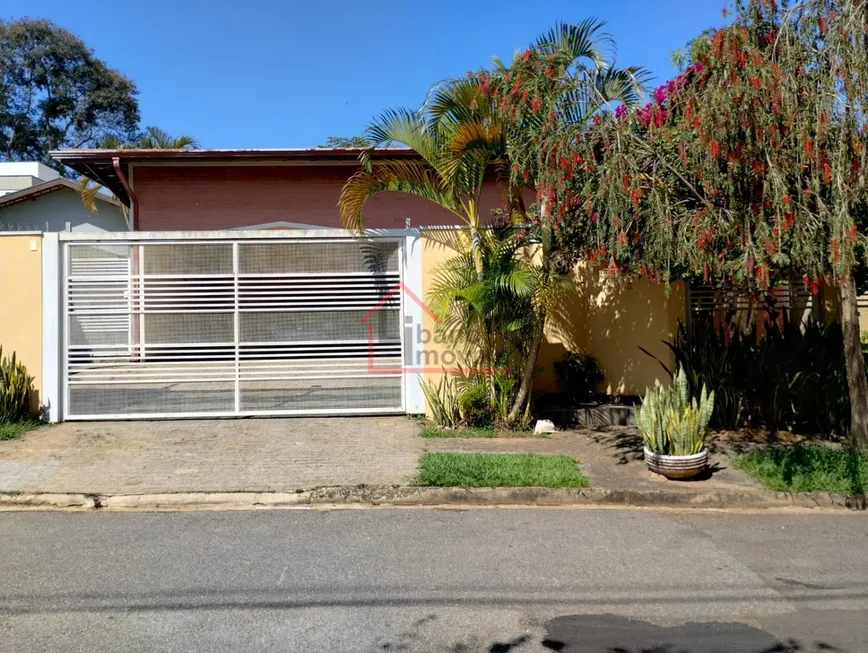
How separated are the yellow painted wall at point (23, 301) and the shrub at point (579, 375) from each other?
7445 mm

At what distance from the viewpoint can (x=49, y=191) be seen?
19.4 meters

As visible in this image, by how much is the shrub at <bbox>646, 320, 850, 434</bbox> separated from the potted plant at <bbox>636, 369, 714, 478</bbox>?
6.85 feet

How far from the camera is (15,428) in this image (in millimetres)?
8477

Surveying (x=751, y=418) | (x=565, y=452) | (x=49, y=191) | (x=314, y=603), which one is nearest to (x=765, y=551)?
(x=565, y=452)

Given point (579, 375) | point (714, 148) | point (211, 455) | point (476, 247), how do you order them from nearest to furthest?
point (714, 148) < point (211, 455) < point (476, 247) < point (579, 375)

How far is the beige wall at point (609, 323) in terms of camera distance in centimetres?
936

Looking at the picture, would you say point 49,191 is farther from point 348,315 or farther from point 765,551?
point 765,551

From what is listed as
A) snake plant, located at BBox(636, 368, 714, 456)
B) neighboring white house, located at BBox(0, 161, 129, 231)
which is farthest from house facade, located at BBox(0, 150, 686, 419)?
neighboring white house, located at BBox(0, 161, 129, 231)

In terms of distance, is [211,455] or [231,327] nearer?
[211,455]

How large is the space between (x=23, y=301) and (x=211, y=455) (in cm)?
391

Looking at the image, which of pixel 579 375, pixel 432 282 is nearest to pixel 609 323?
pixel 579 375

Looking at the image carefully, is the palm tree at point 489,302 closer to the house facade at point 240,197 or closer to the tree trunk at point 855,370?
the tree trunk at point 855,370

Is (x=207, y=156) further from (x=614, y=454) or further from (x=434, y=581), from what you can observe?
(x=434, y=581)

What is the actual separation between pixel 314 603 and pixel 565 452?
14.4 ft
